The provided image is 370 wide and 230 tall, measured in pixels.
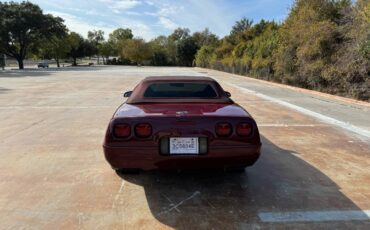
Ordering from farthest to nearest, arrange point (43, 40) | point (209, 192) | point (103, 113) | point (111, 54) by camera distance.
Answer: point (111, 54)
point (43, 40)
point (103, 113)
point (209, 192)

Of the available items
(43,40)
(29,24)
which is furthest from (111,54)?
(29,24)

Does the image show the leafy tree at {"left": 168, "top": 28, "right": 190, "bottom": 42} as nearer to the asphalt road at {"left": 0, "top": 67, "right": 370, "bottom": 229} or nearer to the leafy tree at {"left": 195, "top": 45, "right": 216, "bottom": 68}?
the leafy tree at {"left": 195, "top": 45, "right": 216, "bottom": 68}

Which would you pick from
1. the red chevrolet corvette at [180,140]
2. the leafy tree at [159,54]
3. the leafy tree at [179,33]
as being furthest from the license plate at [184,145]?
the leafy tree at [179,33]

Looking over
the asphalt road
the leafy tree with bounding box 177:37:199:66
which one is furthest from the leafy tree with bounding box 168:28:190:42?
the asphalt road

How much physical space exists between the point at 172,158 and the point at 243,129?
838 mm

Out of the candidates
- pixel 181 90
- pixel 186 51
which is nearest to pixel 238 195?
pixel 181 90

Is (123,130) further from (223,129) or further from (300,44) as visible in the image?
(300,44)

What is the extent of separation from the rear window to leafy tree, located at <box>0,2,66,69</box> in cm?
4989

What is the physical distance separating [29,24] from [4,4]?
13.6 ft

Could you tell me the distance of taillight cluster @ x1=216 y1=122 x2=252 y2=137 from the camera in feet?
13.2

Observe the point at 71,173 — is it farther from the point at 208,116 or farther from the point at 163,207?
the point at 208,116

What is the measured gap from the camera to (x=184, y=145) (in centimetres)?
400

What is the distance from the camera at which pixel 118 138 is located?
13.2 feet

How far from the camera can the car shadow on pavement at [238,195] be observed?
3603 millimetres
